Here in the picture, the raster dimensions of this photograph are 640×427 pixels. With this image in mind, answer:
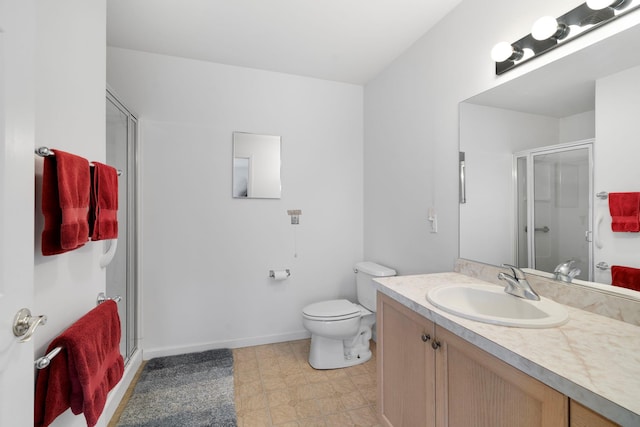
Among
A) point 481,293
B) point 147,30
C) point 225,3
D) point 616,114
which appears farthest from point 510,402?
point 147,30

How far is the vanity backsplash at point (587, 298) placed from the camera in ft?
3.16

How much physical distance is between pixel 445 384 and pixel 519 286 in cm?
55

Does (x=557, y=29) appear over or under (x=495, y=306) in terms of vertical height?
over

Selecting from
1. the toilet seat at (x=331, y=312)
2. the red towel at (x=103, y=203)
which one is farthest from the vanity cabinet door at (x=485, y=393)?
the red towel at (x=103, y=203)

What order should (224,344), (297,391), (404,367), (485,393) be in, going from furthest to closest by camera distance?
(224,344) → (297,391) → (404,367) → (485,393)

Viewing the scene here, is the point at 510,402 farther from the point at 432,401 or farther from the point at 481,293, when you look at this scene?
the point at 481,293

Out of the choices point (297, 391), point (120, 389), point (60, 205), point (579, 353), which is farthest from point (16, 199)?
point (297, 391)

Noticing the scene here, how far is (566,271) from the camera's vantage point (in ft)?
3.84

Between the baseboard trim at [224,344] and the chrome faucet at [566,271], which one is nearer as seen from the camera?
the chrome faucet at [566,271]

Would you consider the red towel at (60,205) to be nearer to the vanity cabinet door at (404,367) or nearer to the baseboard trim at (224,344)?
the vanity cabinet door at (404,367)

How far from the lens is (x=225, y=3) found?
5.45 ft

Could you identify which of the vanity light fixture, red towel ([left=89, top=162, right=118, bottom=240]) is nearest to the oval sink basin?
the vanity light fixture

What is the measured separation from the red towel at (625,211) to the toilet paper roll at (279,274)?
6.70 feet

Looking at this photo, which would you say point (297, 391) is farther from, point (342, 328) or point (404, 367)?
point (404, 367)
